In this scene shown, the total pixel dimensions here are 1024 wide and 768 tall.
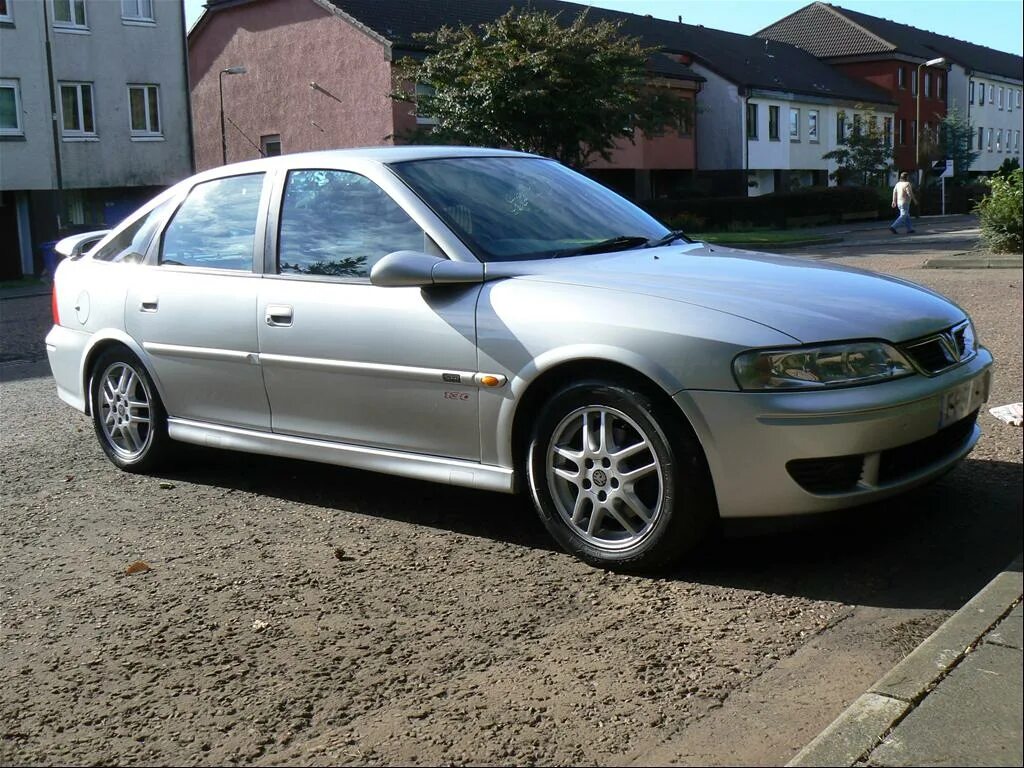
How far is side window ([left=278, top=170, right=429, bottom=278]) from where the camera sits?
5234 mm

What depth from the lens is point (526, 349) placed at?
182 inches

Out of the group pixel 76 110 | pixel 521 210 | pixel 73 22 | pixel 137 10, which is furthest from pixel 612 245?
pixel 137 10

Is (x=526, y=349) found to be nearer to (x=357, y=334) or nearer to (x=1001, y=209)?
(x=357, y=334)

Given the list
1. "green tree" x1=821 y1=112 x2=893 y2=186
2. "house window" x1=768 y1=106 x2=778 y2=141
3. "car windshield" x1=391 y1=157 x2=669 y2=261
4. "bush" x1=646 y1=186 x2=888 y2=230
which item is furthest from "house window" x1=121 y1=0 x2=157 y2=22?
"green tree" x1=821 y1=112 x2=893 y2=186

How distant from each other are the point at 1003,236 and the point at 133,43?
27.5 m

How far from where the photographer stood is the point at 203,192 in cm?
622

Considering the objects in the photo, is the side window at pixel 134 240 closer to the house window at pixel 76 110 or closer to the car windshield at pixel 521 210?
the car windshield at pixel 521 210

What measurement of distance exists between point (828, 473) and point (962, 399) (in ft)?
2.29

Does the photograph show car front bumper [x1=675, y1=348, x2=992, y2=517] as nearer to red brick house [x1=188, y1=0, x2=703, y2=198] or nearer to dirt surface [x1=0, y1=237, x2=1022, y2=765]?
dirt surface [x1=0, y1=237, x2=1022, y2=765]

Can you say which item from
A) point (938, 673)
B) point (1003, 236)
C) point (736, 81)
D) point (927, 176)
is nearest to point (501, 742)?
point (938, 673)

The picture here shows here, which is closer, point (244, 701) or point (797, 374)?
point (244, 701)

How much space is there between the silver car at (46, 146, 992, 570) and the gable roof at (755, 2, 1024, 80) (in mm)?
69416

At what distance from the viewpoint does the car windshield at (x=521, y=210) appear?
16.8 ft

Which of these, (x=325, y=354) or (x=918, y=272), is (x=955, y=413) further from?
(x=918, y=272)
